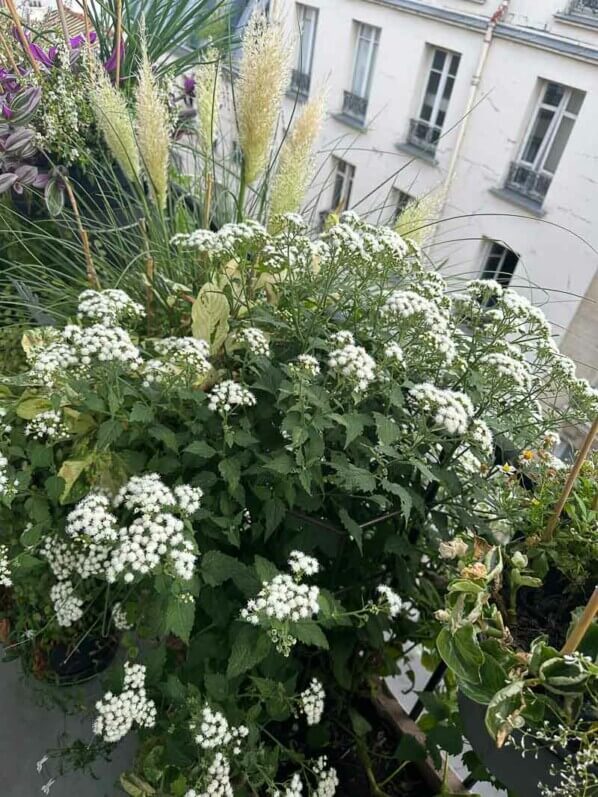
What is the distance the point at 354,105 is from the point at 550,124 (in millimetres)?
2511

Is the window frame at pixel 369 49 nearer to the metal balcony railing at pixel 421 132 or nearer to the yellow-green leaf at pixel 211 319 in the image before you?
the metal balcony railing at pixel 421 132

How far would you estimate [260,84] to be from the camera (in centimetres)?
105

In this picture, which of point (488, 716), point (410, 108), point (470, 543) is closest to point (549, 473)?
point (470, 543)

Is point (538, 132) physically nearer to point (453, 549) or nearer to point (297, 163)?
point (297, 163)

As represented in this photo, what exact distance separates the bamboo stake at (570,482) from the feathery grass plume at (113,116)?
90 cm

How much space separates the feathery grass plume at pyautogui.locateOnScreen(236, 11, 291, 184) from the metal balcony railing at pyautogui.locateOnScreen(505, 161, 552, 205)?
4.69 m

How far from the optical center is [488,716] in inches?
22.7

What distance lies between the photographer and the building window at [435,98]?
5.85m

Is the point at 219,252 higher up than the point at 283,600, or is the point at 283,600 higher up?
the point at 219,252

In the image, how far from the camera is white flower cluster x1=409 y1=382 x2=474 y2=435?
687 mm

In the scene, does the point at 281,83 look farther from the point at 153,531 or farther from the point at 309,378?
the point at 153,531

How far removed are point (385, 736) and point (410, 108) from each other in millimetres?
6299

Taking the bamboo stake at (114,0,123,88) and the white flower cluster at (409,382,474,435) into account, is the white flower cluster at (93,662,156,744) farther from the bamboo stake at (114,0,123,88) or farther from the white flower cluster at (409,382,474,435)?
the bamboo stake at (114,0,123,88)

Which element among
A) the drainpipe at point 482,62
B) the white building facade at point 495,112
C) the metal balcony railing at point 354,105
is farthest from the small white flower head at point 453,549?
the metal balcony railing at point 354,105
